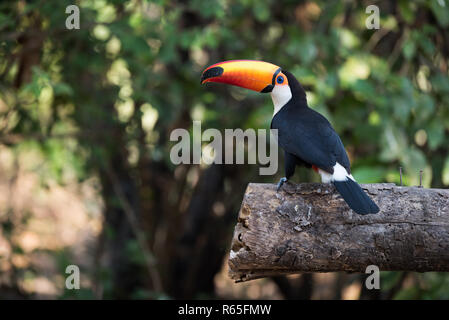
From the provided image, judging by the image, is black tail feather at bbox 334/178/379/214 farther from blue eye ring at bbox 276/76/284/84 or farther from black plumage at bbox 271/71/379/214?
blue eye ring at bbox 276/76/284/84

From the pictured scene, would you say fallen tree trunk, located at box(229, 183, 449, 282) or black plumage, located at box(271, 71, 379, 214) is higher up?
black plumage, located at box(271, 71, 379, 214)

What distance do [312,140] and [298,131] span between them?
0.40 ft

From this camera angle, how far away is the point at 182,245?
612 cm

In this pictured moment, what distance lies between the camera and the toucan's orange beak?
3.69 m

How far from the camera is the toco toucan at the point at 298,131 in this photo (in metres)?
2.66

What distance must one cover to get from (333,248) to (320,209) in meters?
0.21

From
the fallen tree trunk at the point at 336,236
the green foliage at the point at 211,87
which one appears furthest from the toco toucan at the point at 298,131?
the green foliage at the point at 211,87

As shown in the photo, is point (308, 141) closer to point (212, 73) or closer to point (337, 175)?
point (337, 175)

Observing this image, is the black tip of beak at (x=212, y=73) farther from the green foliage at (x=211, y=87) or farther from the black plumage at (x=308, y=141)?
the green foliage at (x=211, y=87)

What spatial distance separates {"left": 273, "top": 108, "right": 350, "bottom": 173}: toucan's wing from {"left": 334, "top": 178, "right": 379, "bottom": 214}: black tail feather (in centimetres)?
27

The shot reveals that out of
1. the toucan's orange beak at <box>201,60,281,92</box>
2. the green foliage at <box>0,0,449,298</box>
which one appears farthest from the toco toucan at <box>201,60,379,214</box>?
the green foliage at <box>0,0,449,298</box>

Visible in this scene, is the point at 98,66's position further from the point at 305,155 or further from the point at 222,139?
the point at 305,155

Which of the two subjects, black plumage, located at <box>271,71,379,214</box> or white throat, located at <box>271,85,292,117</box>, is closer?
black plumage, located at <box>271,71,379,214</box>
